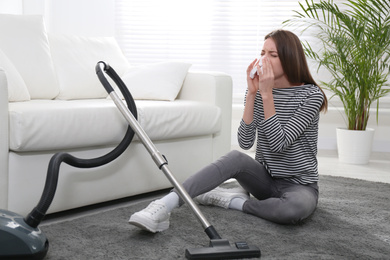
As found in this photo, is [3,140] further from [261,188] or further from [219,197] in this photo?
[261,188]

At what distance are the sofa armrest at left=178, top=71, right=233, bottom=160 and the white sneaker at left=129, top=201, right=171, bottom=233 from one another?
0.97 metres

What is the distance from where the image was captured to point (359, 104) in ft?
12.0

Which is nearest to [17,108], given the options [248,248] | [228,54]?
[248,248]

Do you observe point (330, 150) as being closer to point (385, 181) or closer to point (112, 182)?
point (385, 181)

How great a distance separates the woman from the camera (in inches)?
79.3

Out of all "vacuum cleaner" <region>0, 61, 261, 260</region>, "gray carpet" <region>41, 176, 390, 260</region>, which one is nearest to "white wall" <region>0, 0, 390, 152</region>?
"gray carpet" <region>41, 176, 390, 260</region>

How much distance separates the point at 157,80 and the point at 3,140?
1.12m

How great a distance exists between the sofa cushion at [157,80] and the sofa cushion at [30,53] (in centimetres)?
40

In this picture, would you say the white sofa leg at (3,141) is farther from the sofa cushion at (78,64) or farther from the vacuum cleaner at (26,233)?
the sofa cushion at (78,64)

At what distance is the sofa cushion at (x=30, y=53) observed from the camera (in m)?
2.65

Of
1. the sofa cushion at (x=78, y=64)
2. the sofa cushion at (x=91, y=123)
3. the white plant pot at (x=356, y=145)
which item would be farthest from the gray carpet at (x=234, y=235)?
the white plant pot at (x=356, y=145)

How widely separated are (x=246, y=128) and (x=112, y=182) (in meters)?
0.60

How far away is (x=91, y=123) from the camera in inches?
83.8

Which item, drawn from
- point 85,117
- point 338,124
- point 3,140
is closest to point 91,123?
point 85,117
